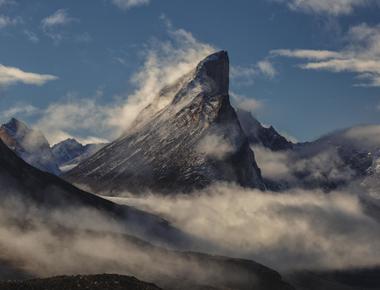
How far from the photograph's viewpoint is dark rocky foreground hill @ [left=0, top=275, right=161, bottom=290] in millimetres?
131000

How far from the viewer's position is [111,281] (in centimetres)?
14450

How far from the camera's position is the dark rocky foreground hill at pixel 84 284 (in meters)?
131

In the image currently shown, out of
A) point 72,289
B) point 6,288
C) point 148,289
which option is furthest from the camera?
point 148,289

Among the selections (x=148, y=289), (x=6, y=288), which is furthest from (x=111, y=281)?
(x=6, y=288)

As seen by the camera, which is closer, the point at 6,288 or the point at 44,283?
Result: the point at 6,288

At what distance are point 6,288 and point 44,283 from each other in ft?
51.2

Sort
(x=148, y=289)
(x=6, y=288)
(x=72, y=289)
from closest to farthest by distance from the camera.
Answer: (x=6, y=288), (x=72, y=289), (x=148, y=289)

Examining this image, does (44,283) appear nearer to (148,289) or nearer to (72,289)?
(72,289)

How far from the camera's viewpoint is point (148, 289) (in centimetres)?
14662

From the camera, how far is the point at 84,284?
5448 inches

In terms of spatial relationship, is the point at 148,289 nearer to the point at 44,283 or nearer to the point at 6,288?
the point at 44,283

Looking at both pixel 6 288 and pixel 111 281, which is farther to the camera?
pixel 111 281

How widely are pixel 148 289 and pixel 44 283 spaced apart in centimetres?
2013

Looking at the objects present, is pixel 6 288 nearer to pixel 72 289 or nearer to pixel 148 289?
pixel 72 289
